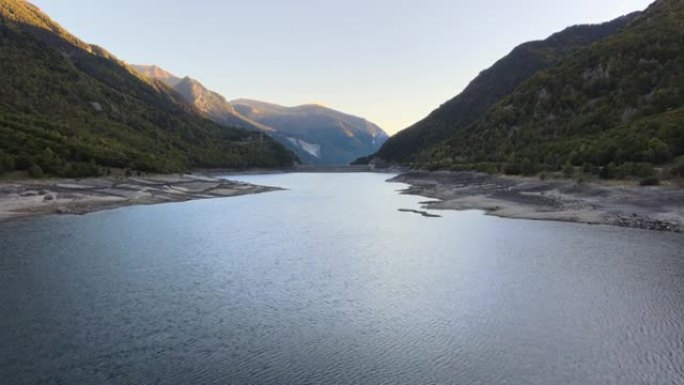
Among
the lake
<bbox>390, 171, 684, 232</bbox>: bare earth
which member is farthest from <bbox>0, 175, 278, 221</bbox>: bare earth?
<bbox>390, 171, 684, 232</bbox>: bare earth

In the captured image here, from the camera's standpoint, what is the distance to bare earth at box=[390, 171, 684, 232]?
4597 centimetres

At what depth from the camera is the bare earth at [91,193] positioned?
57.2 metres

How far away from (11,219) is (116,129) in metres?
105

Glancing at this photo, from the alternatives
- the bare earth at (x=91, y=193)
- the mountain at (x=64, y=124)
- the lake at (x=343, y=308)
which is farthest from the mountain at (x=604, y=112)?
the mountain at (x=64, y=124)

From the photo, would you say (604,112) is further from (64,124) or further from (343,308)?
(64,124)

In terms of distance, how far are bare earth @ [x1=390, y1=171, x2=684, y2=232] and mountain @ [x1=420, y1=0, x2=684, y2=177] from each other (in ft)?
21.1

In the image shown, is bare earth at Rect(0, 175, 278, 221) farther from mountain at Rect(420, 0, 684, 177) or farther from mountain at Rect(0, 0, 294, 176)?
mountain at Rect(420, 0, 684, 177)

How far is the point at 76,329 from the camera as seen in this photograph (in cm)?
1945

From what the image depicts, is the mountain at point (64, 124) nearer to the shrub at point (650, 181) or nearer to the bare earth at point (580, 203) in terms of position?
the bare earth at point (580, 203)

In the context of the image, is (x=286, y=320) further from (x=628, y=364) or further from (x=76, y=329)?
(x=628, y=364)

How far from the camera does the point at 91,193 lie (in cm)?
7081

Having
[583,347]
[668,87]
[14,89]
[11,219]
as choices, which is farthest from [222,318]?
[14,89]

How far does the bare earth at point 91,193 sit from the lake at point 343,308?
14907 mm

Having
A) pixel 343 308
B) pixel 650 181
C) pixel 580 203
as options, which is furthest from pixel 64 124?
pixel 650 181
